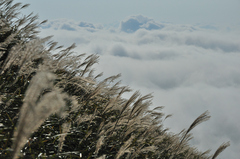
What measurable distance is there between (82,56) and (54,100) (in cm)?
336

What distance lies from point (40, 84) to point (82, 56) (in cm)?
334

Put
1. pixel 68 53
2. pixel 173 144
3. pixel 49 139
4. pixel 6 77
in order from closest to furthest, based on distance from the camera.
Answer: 1. pixel 49 139
2. pixel 6 77
3. pixel 173 144
4. pixel 68 53

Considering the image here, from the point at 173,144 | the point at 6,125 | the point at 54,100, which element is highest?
the point at 173,144

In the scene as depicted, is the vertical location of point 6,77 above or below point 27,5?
below

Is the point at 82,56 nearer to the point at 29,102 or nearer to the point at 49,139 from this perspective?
the point at 49,139

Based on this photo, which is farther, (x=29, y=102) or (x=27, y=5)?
(x=27, y=5)

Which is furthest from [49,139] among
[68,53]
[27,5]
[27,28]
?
[27,5]

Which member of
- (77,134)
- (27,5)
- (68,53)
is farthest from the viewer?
(27,5)

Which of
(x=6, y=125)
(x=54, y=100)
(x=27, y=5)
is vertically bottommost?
(x=6, y=125)

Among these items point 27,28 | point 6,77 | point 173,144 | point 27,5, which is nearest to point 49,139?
point 6,77

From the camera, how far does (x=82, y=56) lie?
394 cm

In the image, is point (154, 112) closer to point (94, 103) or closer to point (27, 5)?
point (94, 103)

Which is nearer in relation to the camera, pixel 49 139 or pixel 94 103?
pixel 49 139

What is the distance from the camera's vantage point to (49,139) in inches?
80.0
